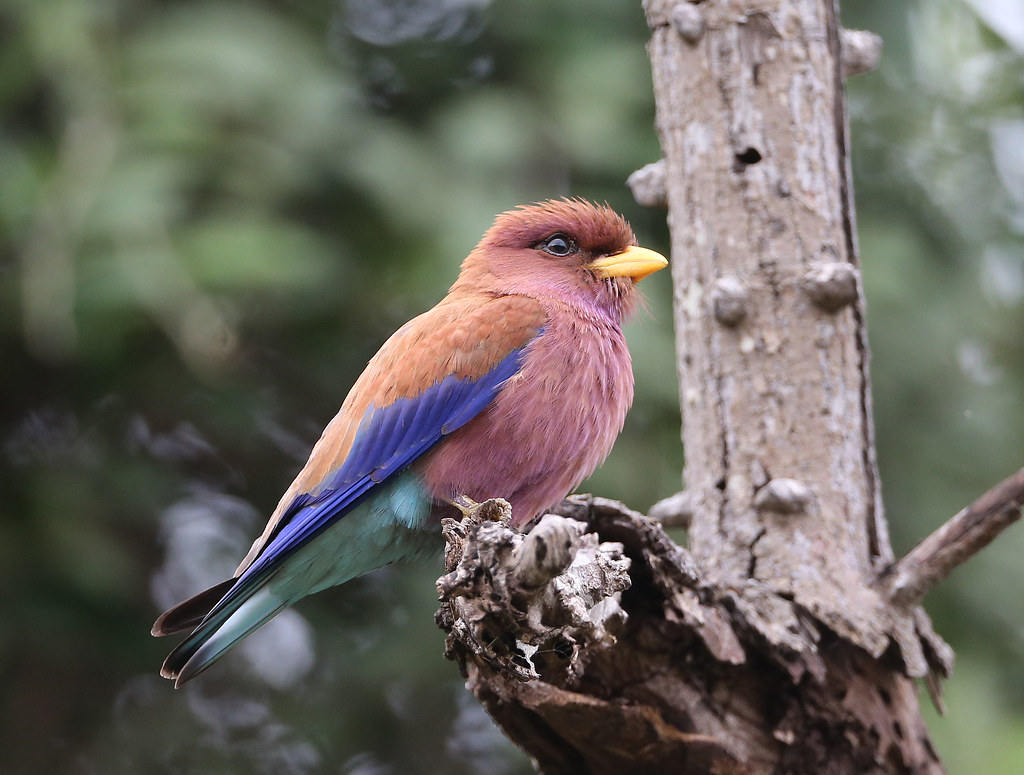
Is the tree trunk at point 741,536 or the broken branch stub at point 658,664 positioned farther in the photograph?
the tree trunk at point 741,536

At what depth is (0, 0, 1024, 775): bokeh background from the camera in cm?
462

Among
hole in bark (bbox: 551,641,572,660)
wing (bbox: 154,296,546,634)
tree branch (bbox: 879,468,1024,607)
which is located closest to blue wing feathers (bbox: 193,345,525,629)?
wing (bbox: 154,296,546,634)

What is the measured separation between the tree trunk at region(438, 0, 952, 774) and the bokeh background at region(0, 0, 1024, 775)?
0.91 meters

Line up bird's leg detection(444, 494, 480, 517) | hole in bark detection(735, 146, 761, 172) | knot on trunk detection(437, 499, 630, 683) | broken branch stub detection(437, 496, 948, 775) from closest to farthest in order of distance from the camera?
knot on trunk detection(437, 499, 630, 683)
broken branch stub detection(437, 496, 948, 775)
bird's leg detection(444, 494, 480, 517)
hole in bark detection(735, 146, 761, 172)

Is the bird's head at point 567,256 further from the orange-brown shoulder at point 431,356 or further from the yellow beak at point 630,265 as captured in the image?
the orange-brown shoulder at point 431,356

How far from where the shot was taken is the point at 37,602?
508 centimetres

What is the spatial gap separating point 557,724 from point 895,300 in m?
2.92

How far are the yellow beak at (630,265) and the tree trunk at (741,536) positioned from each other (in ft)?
1.16

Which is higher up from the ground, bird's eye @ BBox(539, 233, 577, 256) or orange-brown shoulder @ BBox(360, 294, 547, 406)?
bird's eye @ BBox(539, 233, 577, 256)

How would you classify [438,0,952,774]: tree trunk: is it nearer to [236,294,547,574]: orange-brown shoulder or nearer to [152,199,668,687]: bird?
[152,199,668,687]: bird

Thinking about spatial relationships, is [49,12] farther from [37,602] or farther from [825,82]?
[825,82]

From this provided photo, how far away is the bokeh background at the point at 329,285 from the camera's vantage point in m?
4.62

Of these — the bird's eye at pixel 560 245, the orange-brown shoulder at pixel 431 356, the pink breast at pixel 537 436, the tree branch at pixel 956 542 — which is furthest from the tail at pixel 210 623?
the tree branch at pixel 956 542

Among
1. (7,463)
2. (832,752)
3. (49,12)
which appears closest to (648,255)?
(832,752)
